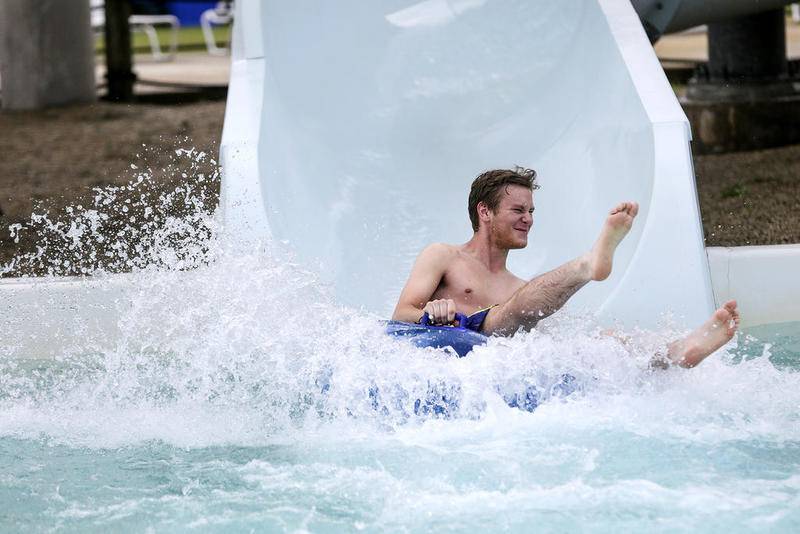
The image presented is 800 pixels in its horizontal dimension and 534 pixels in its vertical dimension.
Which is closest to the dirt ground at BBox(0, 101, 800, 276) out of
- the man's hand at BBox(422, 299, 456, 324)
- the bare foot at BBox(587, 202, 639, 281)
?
the bare foot at BBox(587, 202, 639, 281)

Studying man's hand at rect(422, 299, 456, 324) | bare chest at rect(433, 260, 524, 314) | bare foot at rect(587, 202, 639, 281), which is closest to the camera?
bare foot at rect(587, 202, 639, 281)

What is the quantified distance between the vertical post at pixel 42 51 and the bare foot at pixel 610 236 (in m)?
6.12

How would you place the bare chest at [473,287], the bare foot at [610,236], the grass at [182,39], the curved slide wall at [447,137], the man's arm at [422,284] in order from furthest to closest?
the grass at [182,39]
the curved slide wall at [447,137]
the bare chest at [473,287]
the man's arm at [422,284]
the bare foot at [610,236]

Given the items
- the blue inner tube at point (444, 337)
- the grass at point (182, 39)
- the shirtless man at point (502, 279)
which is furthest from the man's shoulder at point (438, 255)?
the grass at point (182, 39)

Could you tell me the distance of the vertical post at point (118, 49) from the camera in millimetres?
8898

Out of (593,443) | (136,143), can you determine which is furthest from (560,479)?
(136,143)

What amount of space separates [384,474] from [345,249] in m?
1.55

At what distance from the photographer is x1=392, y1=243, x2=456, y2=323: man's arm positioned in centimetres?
Answer: 315

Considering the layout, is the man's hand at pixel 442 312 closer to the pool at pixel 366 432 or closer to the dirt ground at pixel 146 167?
the pool at pixel 366 432

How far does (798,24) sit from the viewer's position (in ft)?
42.5

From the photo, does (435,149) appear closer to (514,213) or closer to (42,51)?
(514,213)

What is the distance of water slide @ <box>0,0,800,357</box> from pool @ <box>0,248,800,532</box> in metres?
0.27

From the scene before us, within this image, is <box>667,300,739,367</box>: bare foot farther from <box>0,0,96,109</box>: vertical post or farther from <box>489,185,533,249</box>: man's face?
<box>0,0,96,109</box>: vertical post

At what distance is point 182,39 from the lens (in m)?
15.1
